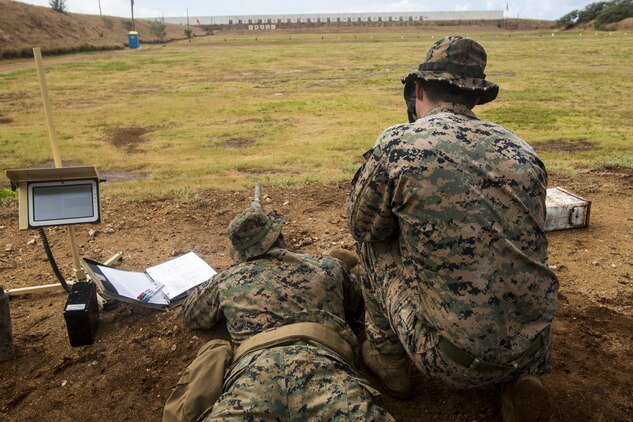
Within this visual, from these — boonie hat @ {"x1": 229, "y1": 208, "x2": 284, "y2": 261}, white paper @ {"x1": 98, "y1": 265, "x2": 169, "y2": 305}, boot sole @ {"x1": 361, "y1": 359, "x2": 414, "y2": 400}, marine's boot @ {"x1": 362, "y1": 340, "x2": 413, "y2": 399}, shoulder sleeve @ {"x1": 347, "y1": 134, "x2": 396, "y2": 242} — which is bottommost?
boot sole @ {"x1": 361, "y1": 359, "x2": 414, "y2": 400}

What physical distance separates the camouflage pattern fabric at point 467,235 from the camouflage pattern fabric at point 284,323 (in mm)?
356

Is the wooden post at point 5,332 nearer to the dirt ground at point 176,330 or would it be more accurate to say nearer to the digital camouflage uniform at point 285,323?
the dirt ground at point 176,330

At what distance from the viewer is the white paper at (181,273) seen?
3631 millimetres

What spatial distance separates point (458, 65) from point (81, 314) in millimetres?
2367

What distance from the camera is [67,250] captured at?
14.7 ft

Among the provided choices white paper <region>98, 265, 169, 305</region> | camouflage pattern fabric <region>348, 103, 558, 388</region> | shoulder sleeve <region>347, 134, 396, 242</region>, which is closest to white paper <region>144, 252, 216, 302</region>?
white paper <region>98, 265, 169, 305</region>

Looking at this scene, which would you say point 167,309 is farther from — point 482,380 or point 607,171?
point 607,171

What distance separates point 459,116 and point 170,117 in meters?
11.0

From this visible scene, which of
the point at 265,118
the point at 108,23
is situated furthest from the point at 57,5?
A: the point at 265,118

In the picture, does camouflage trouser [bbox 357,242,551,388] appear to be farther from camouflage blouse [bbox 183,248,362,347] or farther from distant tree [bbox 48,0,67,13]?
distant tree [bbox 48,0,67,13]

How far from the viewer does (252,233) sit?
270 cm

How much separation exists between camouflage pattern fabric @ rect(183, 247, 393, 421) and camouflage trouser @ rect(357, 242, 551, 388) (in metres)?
0.17

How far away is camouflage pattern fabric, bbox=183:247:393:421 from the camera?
2031 mm

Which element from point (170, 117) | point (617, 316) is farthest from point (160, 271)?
point (170, 117)
